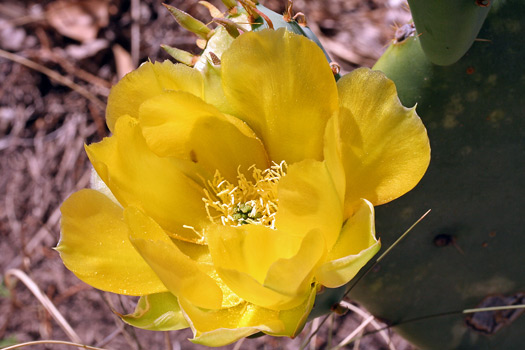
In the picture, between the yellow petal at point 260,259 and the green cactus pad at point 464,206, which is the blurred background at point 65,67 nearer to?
the green cactus pad at point 464,206

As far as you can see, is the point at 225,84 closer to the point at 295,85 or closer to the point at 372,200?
the point at 295,85

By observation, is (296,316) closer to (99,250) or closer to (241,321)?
(241,321)

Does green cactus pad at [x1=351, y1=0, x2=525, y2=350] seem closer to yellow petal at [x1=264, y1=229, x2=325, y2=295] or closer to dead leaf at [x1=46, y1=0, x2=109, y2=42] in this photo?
yellow petal at [x1=264, y1=229, x2=325, y2=295]

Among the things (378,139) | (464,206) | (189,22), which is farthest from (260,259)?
(464,206)

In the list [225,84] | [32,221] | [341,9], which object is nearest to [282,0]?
[341,9]

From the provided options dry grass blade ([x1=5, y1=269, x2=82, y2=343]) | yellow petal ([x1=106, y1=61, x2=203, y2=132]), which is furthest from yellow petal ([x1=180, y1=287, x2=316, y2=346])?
dry grass blade ([x1=5, y1=269, x2=82, y2=343])

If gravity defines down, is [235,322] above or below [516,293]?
above

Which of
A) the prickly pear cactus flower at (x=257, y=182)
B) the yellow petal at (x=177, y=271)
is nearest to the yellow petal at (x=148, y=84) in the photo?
the prickly pear cactus flower at (x=257, y=182)
